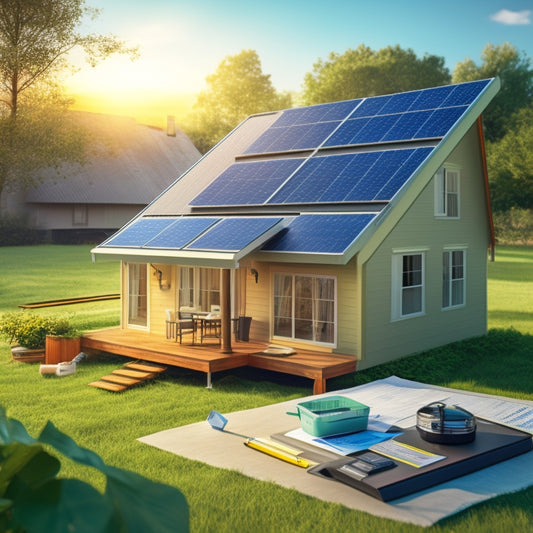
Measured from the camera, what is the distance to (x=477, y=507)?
295 inches

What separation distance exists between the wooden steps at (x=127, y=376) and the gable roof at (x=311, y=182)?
2259 mm

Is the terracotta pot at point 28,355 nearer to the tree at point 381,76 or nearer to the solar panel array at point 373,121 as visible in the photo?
the solar panel array at point 373,121

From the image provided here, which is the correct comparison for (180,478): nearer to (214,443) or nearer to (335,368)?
(214,443)

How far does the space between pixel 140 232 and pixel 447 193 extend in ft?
24.7

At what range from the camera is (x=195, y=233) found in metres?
14.8

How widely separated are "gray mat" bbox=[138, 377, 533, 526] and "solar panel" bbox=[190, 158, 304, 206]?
619cm

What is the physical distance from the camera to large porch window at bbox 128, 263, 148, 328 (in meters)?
17.0

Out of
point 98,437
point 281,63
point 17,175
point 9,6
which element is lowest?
point 98,437

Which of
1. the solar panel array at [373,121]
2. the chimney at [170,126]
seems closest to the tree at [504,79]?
the chimney at [170,126]

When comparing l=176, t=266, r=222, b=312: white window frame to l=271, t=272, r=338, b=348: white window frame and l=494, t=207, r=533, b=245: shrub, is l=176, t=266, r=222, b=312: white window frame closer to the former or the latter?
l=271, t=272, r=338, b=348: white window frame

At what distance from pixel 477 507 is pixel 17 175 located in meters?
43.3

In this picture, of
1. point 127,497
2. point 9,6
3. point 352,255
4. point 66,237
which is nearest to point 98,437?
point 352,255

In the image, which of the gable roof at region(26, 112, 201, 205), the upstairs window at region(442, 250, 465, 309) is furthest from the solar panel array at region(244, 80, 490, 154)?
the gable roof at region(26, 112, 201, 205)

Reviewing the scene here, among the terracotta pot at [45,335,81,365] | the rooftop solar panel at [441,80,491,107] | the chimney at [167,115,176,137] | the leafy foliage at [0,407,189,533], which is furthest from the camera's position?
the chimney at [167,115,176,137]
